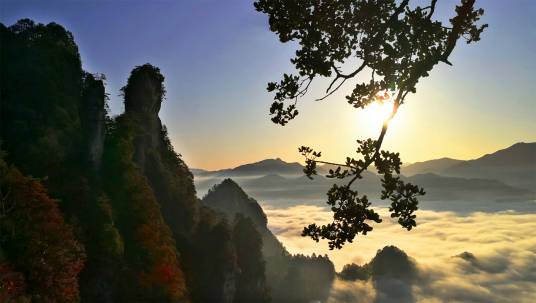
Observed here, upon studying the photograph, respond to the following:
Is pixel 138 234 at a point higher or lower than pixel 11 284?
higher

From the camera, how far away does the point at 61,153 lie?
37.2 meters

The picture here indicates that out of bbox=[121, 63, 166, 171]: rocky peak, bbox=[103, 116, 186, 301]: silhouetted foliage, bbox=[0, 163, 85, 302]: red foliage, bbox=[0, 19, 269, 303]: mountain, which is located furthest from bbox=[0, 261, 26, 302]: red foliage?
bbox=[121, 63, 166, 171]: rocky peak

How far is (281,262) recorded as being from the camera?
128375 millimetres

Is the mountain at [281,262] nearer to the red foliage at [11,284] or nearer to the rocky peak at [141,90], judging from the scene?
the rocky peak at [141,90]

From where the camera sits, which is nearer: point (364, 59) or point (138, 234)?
point (364, 59)

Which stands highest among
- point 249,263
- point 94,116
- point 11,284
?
point 94,116

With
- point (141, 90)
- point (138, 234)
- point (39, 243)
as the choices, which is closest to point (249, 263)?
point (138, 234)

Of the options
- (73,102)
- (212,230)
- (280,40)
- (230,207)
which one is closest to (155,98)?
(73,102)

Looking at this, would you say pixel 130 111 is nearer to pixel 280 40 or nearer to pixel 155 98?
pixel 155 98

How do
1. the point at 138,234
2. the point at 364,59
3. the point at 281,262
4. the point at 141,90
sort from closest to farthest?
the point at 364,59 < the point at 138,234 < the point at 141,90 < the point at 281,262

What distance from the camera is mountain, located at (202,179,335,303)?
4365 inches

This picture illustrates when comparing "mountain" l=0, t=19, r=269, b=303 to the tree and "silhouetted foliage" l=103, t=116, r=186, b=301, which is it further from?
the tree

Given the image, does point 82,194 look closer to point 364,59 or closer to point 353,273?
point 364,59

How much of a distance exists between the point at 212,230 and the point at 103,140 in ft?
66.5
